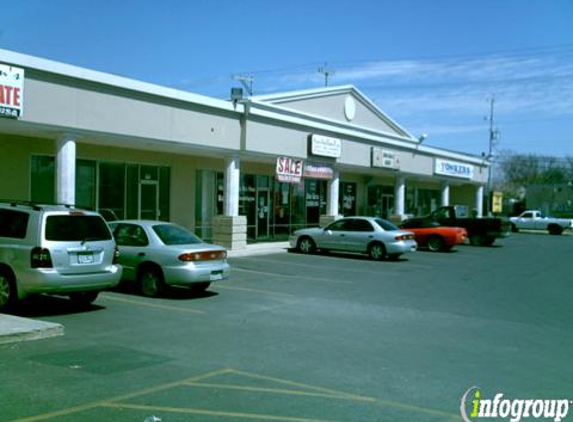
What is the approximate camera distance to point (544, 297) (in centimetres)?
1475

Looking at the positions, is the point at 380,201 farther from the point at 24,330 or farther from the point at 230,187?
the point at 24,330

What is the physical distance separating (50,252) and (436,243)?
67.1 ft

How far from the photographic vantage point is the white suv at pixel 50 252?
1041cm

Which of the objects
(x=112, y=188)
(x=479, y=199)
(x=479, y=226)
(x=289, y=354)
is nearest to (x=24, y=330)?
(x=289, y=354)

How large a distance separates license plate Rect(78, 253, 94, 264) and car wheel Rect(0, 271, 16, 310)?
3.69ft

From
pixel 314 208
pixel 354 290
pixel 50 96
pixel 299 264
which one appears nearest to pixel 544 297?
pixel 354 290

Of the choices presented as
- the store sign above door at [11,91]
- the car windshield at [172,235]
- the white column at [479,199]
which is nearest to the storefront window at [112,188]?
the store sign above door at [11,91]

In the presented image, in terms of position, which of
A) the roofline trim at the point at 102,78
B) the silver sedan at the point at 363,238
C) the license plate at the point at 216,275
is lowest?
the license plate at the point at 216,275

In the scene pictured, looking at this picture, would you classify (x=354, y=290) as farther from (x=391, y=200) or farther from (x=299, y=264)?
(x=391, y=200)

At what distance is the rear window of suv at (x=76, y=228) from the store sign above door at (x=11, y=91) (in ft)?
14.6

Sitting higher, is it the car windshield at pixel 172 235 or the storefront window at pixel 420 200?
the storefront window at pixel 420 200

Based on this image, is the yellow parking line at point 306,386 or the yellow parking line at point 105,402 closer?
the yellow parking line at point 105,402

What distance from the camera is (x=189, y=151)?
22.5m

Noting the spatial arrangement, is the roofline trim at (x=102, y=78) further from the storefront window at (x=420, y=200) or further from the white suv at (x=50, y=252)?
the storefront window at (x=420, y=200)
